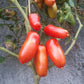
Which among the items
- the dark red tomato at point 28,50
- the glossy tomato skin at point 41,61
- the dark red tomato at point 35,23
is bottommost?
the glossy tomato skin at point 41,61

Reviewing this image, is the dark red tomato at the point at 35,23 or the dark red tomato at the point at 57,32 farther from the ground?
the dark red tomato at the point at 35,23

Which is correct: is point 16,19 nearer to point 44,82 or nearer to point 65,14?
point 65,14

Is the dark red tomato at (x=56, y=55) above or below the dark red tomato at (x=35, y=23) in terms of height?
below

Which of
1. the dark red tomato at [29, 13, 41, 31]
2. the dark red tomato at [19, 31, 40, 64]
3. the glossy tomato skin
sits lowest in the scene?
the glossy tomato skin

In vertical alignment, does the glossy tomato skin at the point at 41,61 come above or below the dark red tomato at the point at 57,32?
below

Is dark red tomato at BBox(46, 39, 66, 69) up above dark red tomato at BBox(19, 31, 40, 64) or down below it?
below

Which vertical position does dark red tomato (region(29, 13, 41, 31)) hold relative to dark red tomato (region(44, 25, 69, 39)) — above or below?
above

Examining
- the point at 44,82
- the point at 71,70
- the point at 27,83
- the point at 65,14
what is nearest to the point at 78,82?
the point at 71,70

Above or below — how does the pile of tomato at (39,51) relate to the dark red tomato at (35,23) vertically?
below
